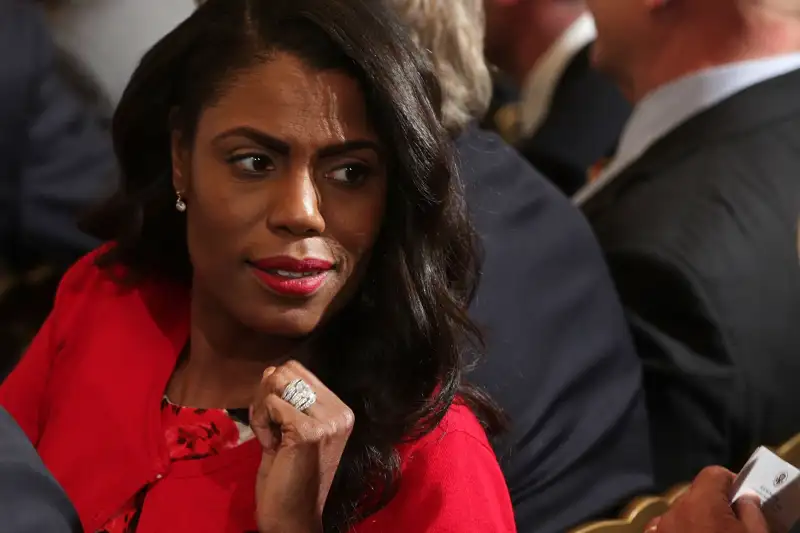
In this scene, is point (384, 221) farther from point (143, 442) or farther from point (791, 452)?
point (791, 452)

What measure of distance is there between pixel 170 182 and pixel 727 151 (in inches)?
26.0

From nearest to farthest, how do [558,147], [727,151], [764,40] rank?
[727,151] < [764,40] < [558,147]

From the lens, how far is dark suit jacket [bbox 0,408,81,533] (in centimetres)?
61

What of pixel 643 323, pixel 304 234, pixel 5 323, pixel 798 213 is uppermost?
pixel 304 234

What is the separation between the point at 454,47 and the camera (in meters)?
1.15

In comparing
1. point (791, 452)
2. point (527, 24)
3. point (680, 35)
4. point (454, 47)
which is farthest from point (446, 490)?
point (527, 24)

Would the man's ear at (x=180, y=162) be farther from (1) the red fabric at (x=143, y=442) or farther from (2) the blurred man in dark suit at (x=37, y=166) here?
(2) the blurred man in dark suit at (x=37, y=166)

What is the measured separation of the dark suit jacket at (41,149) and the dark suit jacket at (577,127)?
2.40 ft

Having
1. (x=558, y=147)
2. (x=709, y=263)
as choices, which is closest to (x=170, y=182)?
(x=709, y=263)

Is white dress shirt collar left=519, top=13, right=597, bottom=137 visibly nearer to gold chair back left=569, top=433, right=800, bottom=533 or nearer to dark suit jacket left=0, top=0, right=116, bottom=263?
dark suit jacket left=0, top=0, right=116, bottom=263

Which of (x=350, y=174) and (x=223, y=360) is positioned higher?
(x=350, y=174)

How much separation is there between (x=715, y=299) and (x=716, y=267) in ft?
0.11

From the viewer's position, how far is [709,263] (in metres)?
1.11

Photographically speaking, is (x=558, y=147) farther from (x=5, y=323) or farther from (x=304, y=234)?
(x=304, y=234)
